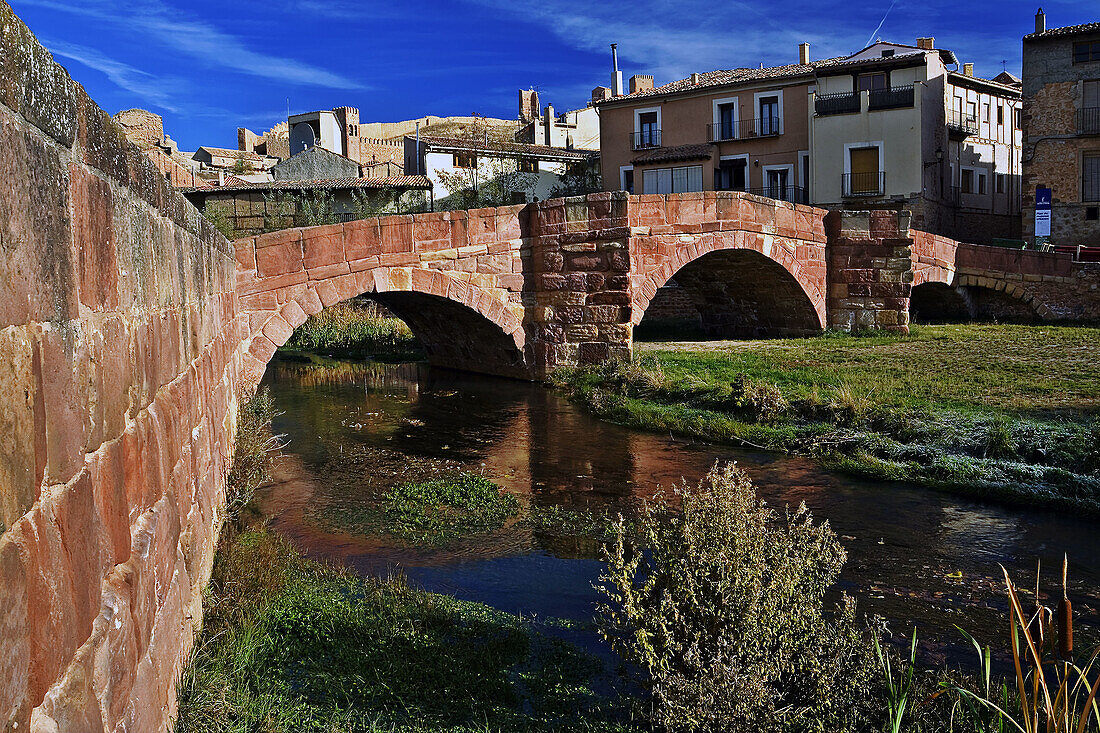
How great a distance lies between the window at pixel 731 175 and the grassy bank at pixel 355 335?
52.2 ft

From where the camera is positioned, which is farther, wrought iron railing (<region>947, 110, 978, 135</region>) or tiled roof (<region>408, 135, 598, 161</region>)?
tiled roof (<region>408, 135, 598, 161</region>)

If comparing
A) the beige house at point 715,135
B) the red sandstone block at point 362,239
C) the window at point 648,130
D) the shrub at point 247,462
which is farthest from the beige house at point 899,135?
the shrub at point 247,462

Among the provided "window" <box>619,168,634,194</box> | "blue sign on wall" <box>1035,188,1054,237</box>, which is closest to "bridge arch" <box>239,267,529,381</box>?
"window" <box>619,168,634,194</box>

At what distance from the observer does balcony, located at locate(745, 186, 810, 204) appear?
32.2 m

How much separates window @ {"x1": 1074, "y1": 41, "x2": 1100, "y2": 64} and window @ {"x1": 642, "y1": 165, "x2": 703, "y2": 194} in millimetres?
11824

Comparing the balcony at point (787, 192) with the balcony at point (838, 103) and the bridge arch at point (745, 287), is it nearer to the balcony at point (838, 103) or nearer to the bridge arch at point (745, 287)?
the balcony at point (838, 103)

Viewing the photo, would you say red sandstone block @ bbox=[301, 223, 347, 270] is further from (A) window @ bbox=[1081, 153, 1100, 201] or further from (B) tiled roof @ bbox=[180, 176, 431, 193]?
(A) window @ bbox=[1081, 153, 1100, 201]

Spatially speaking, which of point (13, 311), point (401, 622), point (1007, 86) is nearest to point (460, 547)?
point (401, 622)

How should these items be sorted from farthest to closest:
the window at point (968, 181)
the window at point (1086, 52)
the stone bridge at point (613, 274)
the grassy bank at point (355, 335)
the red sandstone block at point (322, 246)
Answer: the window at point (968, 181)
the window at point (1086, 52)
the grassy bank at point (355, 335)
the stone bridge at point (613, 274)
the red sandstone block at point (322, 246)

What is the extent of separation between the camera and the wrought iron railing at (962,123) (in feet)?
105

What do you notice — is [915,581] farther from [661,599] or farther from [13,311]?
[13,311]

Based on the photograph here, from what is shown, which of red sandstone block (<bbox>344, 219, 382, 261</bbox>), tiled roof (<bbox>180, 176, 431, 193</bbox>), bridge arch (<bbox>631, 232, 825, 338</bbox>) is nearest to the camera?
red sandstone block (<bbox>344, 219, 382, 261</bbox>)

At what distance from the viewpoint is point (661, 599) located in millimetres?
3582

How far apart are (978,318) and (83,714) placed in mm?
19968
